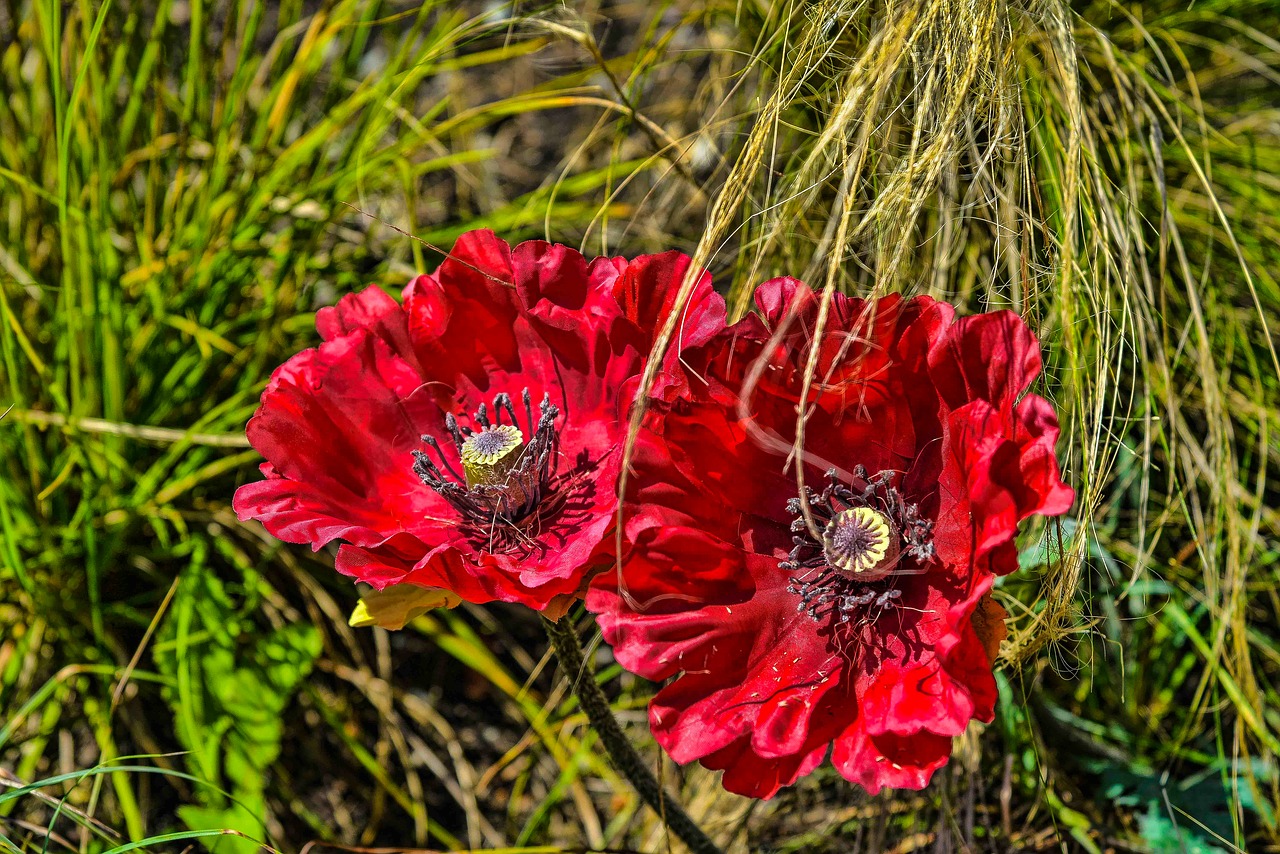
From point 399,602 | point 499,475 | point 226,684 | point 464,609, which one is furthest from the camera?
point 464,609

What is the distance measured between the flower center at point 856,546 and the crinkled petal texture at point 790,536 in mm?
13

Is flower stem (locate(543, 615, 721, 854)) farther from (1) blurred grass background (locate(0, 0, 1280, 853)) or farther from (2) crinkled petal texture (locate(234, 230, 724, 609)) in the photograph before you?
(1) blurred grass background (locate(0, 0, 1280, 853))

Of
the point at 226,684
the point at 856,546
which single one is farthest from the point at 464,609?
the point at 856,546

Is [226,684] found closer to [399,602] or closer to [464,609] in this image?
[464,609]

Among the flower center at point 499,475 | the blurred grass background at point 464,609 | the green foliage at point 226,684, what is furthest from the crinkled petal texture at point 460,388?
the green foliage at point 226,684

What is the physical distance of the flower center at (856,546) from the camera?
1.20 meters

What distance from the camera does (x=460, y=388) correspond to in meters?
1.38

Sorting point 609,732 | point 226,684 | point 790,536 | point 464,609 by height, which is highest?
point 790,536

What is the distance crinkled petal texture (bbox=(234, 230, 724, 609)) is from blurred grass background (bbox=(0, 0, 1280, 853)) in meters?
0.38

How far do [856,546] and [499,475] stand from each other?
41 centimetres

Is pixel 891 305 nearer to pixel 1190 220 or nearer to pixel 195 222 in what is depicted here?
pixel 1190 220

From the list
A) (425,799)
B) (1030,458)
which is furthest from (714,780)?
(1030,458)

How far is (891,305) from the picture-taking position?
3.75 feet

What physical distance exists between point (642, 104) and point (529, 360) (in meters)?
1.73
